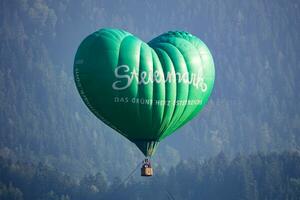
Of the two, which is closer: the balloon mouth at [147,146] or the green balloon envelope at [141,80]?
the green balloon envelope at [141,80]

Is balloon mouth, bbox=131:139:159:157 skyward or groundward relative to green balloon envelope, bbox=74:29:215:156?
groundward

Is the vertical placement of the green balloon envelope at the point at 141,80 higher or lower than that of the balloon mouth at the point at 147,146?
higher

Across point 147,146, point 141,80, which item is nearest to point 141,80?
point 141,80

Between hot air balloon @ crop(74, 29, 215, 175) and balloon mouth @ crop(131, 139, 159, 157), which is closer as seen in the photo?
hot air balloon @ crop(74, 29, 215, 175)

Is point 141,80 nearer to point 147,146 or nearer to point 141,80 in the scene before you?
point 141,80

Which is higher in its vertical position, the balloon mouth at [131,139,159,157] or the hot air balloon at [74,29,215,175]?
the hot air balloon at [74,29,215,175]

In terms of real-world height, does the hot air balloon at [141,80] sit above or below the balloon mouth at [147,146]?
above

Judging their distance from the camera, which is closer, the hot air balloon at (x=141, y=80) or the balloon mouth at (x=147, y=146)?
the hot air balloon at (x=141, y=80)

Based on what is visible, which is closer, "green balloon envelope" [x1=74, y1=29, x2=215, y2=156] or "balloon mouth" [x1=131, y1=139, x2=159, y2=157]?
"green balloon envelope" [x1=74, y1=29, x2=215, y2=156]
